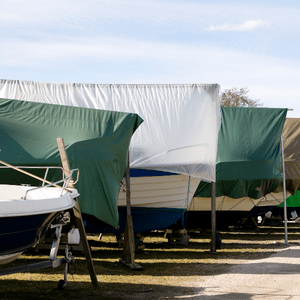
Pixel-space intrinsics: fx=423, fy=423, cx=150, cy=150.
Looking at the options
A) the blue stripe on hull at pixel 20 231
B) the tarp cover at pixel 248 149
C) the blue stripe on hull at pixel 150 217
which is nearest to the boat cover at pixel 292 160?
the tarp cover at pixel 248 149

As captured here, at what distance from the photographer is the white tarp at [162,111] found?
9.45 meters

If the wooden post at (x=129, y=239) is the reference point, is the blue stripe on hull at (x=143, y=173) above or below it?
above

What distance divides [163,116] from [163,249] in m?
3.54

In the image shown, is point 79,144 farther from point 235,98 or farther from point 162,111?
point 235,98

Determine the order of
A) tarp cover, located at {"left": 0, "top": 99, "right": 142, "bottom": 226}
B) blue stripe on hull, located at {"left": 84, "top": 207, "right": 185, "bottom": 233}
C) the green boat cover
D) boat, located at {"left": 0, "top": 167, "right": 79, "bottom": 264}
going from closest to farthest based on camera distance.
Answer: boat, located at {"left": 0, "top": 167, "right": 79, "bottom": 264}
tarp cover, located at {"left": 0, "top": 99, "right": 142, "bottom": 226}
blue stripe on hull, located at {"left": 84, "top": 207, "right": 185, "bottom": 233}
the green boat cover

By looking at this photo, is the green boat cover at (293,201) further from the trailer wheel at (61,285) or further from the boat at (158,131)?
the trailer wheel at (61,285)

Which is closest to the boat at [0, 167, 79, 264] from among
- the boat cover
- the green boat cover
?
the boat cover

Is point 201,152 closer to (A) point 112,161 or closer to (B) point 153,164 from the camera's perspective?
(B) point 153,164

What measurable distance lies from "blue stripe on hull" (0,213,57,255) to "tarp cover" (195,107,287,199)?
7311 mm

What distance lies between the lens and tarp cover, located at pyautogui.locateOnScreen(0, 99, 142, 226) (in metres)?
7.20

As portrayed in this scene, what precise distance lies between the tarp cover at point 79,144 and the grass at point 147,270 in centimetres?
115

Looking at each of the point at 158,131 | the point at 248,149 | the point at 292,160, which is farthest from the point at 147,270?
the point at 292,160

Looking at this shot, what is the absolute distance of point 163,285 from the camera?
7.09m

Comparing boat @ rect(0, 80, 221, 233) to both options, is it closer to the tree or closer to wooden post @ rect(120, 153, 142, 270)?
wooden post @ rect(120, 153, 142, 270)
